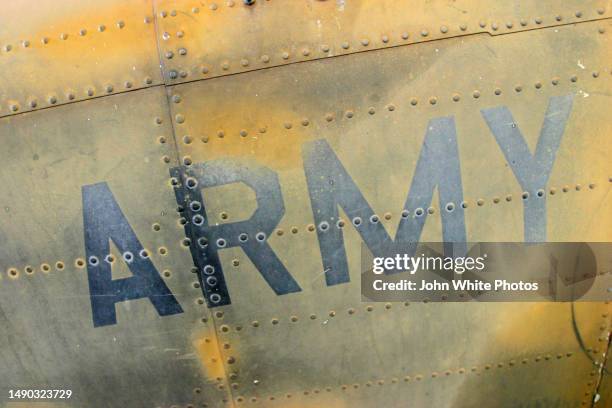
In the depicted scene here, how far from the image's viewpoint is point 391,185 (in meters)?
3.06

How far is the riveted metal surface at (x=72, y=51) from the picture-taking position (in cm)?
301

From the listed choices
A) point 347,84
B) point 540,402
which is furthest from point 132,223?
point 540,402

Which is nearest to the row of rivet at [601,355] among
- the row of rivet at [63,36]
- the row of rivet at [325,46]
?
the row of rivet at [325,46]

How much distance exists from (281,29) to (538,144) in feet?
4.51

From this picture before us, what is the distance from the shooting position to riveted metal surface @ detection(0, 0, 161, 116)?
3.01m

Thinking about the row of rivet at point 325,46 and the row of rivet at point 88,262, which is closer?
the row of rivet at point 325,46

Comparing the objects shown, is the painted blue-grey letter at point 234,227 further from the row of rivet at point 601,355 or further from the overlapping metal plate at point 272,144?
the row of rivet at point 601,355

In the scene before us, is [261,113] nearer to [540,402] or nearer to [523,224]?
[523,224]

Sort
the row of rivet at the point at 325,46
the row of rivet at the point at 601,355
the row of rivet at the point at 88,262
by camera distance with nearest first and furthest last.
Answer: the row of rivet at the point at 325,46, the row of rivet at the point at 88,262, the row of rivet at the point at 601,355

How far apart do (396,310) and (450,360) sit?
421mm

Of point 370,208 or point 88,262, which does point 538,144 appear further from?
point 88,262

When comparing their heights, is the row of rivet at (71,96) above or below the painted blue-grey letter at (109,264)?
above

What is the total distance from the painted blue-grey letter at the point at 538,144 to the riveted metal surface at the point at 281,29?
49 cm

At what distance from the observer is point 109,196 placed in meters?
3.06
